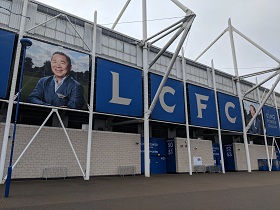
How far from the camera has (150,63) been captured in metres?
18.8

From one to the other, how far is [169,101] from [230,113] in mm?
8844

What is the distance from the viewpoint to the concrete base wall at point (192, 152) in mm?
20511

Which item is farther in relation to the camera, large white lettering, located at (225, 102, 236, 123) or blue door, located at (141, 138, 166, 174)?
large white lettering, located at (225, 102, 236, 123)

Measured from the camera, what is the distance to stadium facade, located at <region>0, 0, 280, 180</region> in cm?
1342

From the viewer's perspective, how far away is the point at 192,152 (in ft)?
71.3

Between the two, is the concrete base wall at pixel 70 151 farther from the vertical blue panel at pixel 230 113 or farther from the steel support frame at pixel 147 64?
the vertical blue panel at pixel 230 113

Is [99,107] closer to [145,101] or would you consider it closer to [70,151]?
[70,151]

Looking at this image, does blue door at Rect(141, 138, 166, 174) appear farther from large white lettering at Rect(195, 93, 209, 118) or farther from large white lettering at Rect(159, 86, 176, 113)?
large white lettering at Rect(195, 93, 209, 118)

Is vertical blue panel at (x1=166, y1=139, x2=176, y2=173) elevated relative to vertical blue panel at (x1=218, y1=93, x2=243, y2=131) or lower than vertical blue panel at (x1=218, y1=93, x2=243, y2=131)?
lower

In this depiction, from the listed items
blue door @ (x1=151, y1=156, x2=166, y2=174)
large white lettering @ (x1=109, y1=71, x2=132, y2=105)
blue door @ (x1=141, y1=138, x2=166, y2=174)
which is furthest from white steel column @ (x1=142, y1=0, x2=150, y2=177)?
blue door @ (x1=151, y1=156, x2=166, y2=174)

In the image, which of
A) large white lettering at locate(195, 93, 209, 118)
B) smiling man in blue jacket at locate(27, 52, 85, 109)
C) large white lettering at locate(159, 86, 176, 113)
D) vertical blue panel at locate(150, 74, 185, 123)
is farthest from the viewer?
large white lettering at locate(195, 93, 209, 118)

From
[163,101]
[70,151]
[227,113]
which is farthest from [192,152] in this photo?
[70,151]

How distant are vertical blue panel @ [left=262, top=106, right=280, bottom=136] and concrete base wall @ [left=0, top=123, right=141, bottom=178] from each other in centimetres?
1936

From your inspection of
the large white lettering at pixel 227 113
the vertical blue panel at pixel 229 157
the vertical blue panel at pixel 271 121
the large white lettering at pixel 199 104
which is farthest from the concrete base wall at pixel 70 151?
the vertical blue panel at pixel 271 121
